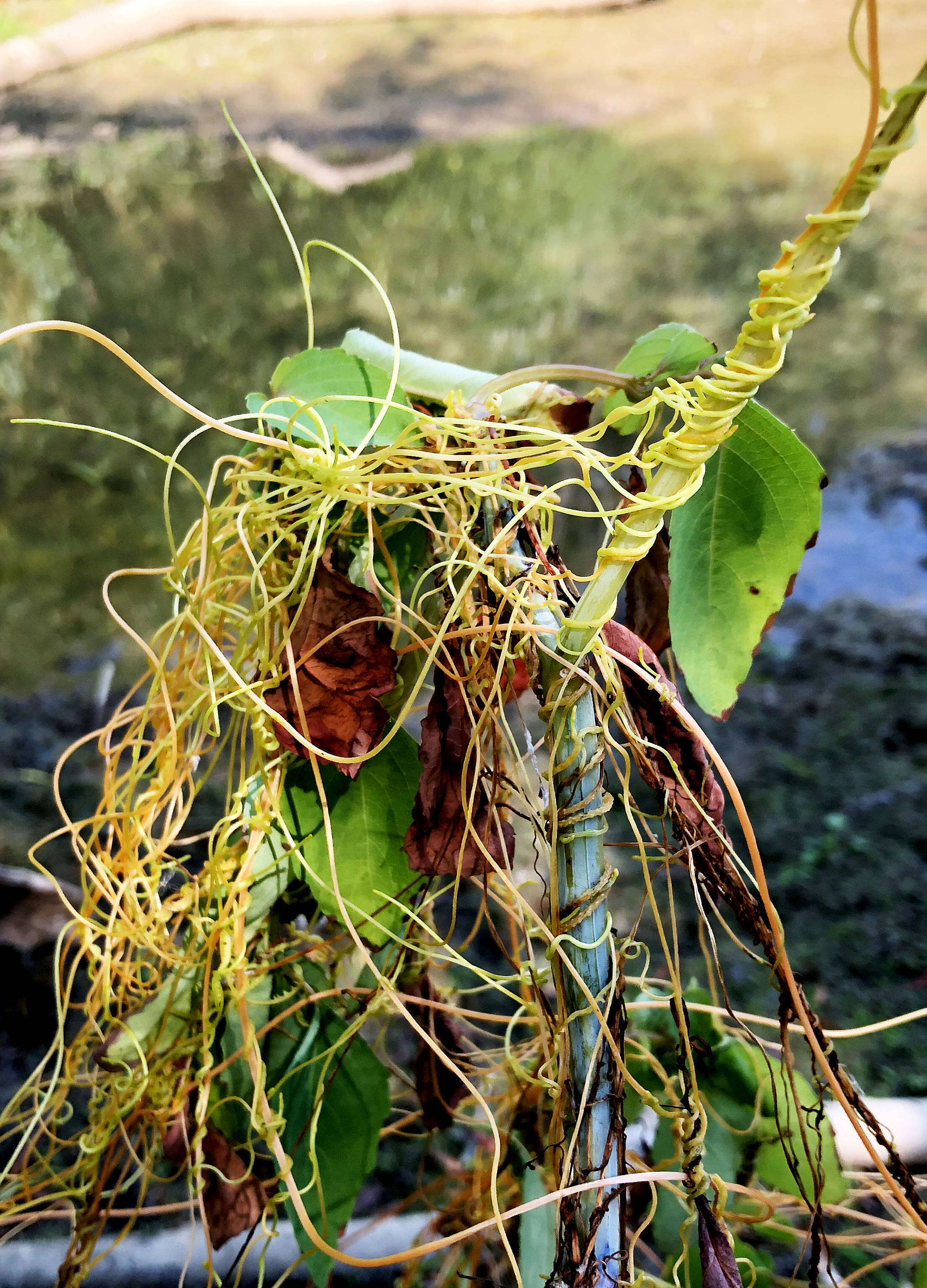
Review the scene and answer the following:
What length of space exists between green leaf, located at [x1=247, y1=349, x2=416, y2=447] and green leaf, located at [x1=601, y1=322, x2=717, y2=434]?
11 centimetres

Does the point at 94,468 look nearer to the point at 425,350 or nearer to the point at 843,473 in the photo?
the point at 425,350

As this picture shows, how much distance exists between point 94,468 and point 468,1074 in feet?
6.21

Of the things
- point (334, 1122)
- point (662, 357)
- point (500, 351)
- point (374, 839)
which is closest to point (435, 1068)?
point (334, 1122)

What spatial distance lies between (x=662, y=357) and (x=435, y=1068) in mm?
454

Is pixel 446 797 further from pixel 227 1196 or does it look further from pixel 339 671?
pixel 227 1196

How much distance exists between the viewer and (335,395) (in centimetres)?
41

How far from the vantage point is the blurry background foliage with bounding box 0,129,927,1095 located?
3.98 feet

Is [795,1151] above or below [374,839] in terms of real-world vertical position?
below

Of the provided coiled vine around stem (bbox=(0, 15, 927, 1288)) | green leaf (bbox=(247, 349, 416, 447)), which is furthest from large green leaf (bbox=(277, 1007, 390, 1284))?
green leaf (bbox=(247, 349, 416, 447))

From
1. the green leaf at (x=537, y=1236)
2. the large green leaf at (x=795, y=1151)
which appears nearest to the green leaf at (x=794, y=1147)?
the large green leaf at (x=795, y=1151)

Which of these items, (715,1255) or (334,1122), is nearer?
(715,1255)

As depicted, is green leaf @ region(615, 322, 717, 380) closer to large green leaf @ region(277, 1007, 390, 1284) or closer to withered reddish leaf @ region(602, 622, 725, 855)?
withered reddish leaf @ region(602, 622, 725, 855)

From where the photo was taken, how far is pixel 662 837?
39cm

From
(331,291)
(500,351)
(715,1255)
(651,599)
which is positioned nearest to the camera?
(715,1255)
